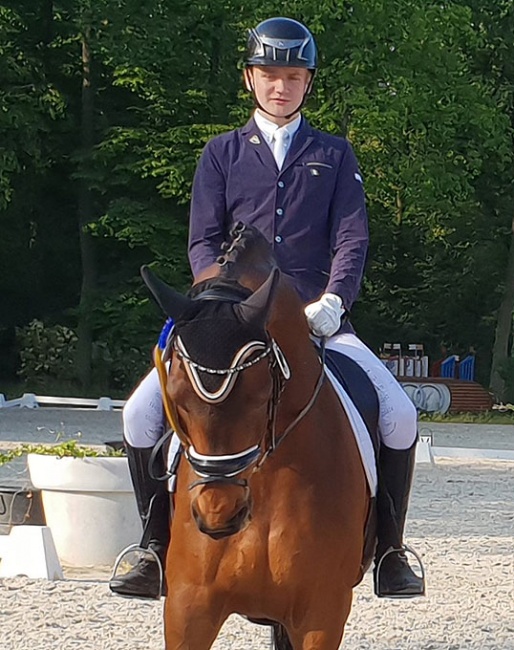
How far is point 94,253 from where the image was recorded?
26.7 meters

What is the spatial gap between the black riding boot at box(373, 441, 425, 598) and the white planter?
383cm

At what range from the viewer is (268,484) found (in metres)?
3.99

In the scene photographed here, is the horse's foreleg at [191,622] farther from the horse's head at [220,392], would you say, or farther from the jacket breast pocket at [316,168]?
the jacket breast pocket at [316,168]

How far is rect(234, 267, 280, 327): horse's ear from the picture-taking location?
11.4 ft

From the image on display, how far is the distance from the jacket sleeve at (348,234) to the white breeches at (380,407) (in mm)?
248

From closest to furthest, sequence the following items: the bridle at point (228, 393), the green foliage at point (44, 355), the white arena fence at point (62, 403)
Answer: the bridle at point (228, 393), the white arena fence at point (62, 403), the green foliage at point (44, 355)

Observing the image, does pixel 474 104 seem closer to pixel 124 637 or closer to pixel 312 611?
pixel 124 637

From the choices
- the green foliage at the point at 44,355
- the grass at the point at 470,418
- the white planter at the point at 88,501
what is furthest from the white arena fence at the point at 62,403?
the white planter at the point at 88,501

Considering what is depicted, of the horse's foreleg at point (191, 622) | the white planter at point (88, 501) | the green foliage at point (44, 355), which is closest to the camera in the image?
the horse's foreleg at point (191, 622)

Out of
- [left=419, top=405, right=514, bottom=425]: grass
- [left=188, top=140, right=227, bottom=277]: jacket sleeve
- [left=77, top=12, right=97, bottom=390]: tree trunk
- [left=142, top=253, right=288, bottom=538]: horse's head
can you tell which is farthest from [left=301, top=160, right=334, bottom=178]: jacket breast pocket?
[left=77, top=12, right=97, bottom=390]: tree trunk

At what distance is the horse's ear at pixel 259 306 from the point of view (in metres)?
3.48

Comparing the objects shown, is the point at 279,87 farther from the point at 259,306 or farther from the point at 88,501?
the point at 88,501

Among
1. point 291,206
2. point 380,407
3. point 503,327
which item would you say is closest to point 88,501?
point 380,407

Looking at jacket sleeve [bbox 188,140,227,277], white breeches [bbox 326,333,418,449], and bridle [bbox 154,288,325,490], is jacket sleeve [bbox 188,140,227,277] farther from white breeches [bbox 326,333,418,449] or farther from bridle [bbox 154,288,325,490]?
bridle [bbox 154,288,325,490]
